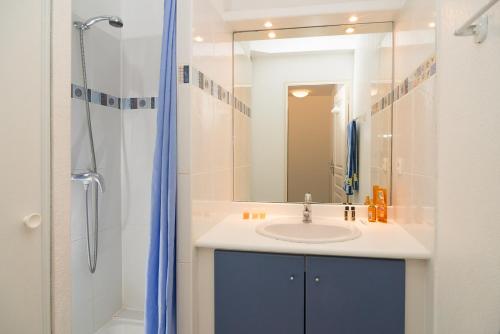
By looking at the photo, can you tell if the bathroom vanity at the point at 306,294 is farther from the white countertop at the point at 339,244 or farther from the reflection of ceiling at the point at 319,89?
the reflection of ceiling at the point at 319,89

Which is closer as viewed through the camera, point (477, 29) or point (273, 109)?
point (477, 29)

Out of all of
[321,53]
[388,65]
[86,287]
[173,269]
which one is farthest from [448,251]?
[86,287]

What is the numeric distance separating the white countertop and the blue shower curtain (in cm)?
16

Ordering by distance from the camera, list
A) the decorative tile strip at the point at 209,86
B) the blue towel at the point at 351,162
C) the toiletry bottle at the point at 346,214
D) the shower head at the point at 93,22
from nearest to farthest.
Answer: the decorative tile strip at the point at 209,86 → the shower head at the point at 93,22 → the toiletry bottle at the point at 346,214 → the blue towel at the point at 351,162

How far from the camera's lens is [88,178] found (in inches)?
66.7

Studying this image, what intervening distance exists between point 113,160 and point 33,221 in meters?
1.12

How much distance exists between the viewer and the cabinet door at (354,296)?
4.29 feet

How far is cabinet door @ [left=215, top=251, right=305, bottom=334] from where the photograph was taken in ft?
4.53

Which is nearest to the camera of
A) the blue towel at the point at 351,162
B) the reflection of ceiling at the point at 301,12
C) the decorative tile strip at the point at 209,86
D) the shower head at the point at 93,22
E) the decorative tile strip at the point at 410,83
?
the decorative tile strip at the point at 410,83

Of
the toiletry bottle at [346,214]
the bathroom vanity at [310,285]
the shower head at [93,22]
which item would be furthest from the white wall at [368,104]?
the shower head at [93,22]

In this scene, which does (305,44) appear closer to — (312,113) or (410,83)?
(312,113)

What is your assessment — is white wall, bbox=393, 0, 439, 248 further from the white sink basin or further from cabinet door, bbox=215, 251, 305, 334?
cabinet door, bbox=215, 251, 305, 334

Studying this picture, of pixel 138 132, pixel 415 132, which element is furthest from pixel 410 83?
pixel 138 132

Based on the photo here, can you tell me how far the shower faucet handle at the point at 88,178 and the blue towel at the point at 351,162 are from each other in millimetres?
1467
